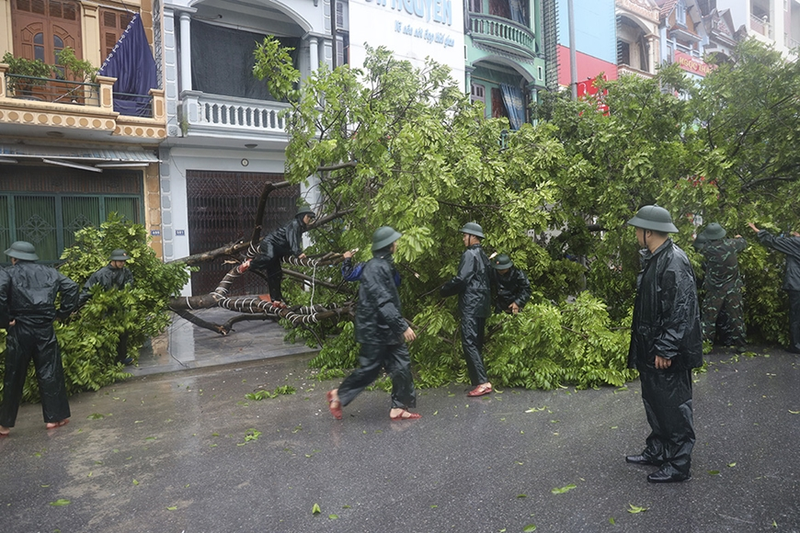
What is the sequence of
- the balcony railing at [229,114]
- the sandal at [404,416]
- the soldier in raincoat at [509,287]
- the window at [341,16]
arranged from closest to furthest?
the sandal at [404,416] → the soldier in raincoat at [509,287] → the balcony railing at [229,114] → the window at [341,16]

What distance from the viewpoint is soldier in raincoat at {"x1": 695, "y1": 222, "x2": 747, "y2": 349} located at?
8.06 meters

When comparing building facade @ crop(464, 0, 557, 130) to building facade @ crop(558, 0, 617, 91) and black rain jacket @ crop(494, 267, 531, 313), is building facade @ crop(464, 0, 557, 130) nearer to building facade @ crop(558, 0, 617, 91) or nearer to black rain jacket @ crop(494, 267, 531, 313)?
building facade @ crop(558, 0, 617, 91)

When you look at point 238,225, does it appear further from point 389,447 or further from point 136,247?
point 389,447

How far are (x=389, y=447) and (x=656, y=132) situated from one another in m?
6.64

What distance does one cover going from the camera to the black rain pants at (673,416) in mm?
4078

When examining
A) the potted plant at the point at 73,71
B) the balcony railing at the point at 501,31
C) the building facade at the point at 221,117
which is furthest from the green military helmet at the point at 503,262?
the balcony railing at the point at 501,31

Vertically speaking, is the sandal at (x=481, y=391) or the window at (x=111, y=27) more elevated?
the window at (x=111, y=27)

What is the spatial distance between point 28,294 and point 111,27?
10.3 metres

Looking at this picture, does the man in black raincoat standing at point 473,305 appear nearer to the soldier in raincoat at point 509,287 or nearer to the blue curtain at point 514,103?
the soldier in raincoat at point 509,287

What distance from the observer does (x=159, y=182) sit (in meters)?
14.0

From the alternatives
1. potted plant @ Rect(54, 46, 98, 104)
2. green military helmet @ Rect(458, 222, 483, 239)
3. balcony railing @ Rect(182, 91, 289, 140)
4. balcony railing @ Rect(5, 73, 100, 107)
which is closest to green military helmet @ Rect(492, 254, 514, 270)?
green military helmet @ Rect(458, 222, 483, 239)

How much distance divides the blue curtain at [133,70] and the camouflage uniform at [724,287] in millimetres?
11750

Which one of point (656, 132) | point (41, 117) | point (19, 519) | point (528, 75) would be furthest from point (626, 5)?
point (19, 519)

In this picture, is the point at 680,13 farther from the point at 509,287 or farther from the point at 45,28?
the point at 45,28
